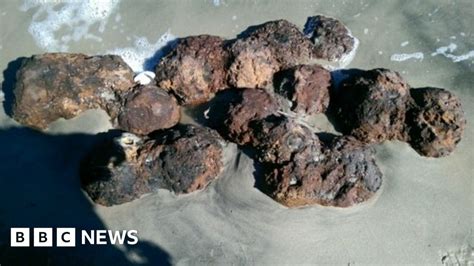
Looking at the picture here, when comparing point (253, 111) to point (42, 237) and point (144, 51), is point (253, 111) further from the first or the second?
point (42, 237)

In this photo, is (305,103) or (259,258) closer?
(259,258)

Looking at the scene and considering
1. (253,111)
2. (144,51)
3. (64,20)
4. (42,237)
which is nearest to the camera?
(253,111)

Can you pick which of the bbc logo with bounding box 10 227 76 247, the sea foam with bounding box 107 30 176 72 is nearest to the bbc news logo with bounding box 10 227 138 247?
the bbc logo with bounding box 10 227 76 247

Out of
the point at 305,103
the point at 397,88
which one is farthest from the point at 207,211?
the point at 397,88

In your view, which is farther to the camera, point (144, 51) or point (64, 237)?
point (144, 51)

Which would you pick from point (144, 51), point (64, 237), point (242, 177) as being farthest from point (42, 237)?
point (144, 51)

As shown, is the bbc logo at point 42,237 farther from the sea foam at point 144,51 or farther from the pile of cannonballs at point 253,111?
the sea foam at point 144,51

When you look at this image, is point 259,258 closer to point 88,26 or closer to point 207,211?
point 207,211
